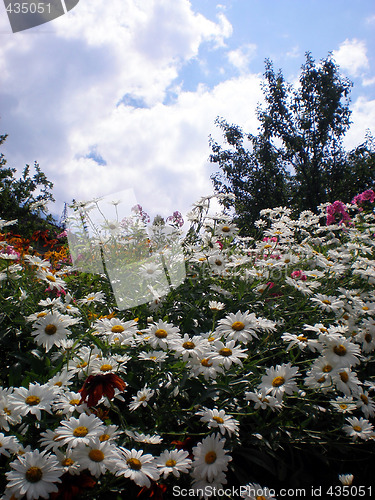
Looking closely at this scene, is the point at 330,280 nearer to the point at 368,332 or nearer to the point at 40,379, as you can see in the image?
the point at 368,332

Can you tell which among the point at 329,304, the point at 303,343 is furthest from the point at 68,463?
the point at 329,304

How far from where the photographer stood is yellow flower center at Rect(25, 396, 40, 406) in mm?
1129

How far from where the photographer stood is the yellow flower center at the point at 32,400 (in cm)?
113

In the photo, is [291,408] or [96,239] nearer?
[291,408]

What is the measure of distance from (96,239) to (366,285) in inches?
80.5

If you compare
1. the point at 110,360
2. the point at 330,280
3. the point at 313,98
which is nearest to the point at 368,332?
the point at 330,280

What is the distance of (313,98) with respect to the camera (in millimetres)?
15672

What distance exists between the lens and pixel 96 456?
3.30ft

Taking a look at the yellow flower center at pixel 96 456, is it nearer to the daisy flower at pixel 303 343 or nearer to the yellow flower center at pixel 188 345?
the yellow flower center at pixel 188 345

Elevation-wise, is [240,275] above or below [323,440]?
above

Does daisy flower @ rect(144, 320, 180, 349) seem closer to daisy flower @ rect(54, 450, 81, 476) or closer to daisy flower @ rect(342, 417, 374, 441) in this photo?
daisy flower @ rect(54, 450, 81, 476)

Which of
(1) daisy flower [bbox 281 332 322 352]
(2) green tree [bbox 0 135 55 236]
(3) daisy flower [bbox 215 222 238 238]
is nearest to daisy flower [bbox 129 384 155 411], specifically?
(1) daisy flower [bbox 281 332 322 352]

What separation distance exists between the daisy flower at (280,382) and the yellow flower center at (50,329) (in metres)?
0.84

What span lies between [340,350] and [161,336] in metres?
0.75
